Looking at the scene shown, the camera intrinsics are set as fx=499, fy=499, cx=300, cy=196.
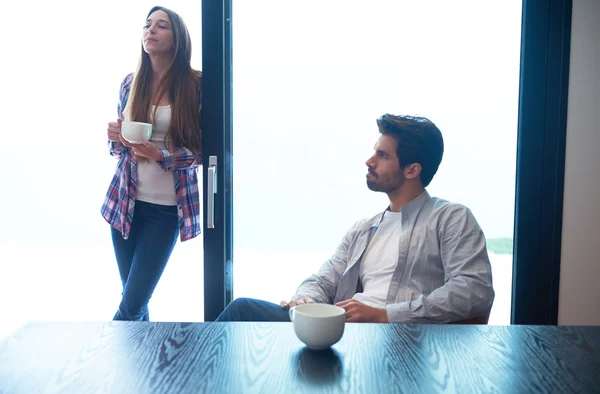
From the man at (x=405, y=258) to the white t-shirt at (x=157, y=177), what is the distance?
2.15ft

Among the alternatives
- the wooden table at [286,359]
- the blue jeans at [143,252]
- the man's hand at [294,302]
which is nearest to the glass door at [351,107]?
the blue jeans at [143,252]

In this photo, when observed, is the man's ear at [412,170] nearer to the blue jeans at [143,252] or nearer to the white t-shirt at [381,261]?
the white t-shirt at [381,261]

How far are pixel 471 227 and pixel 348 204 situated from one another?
2.22 ft

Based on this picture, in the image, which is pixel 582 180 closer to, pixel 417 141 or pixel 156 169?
pixel 417 141

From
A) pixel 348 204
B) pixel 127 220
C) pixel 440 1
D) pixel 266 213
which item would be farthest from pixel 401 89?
pixel 127 220

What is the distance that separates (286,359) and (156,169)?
1270 mm

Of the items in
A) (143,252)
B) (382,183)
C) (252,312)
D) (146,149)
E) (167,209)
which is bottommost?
(252,312)

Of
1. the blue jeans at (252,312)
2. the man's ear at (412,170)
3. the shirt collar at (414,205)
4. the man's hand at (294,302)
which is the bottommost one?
the blue jeans at (252,312)

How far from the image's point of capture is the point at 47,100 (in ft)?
7.43

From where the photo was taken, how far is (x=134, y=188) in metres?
1.99

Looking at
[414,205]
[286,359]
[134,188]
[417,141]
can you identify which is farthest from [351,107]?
[286,359]

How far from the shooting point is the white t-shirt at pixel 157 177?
6.49ft

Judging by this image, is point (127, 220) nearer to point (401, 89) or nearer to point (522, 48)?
point (401, 89)

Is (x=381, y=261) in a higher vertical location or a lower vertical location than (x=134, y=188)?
lower
